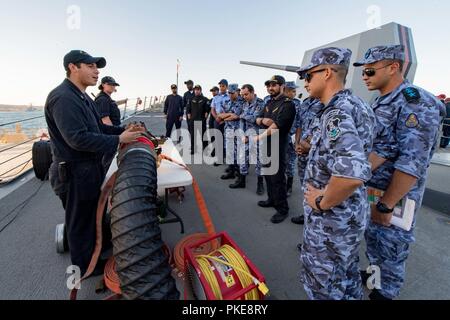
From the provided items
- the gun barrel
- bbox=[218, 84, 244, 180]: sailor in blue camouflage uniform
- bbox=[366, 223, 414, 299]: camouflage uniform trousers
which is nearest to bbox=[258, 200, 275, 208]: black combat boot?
bbox=[218, 84, 244, 180]: sailor in blue camouflage uniform

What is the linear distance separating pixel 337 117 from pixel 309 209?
2.17 ft

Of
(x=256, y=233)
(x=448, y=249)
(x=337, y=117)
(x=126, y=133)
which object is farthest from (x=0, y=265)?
(x=448, y=249)

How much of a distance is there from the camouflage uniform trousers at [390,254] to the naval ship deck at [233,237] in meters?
0.34

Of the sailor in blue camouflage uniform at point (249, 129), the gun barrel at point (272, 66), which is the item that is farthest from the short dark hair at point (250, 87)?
the gun barrel at point (272, 66)

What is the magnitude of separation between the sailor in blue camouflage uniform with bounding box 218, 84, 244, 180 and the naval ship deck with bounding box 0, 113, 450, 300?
83 cm

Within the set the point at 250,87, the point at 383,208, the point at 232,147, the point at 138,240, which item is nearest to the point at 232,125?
the point at 232,147

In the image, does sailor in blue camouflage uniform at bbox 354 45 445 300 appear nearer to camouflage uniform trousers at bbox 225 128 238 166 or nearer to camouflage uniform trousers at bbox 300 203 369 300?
camouflage uniform trousers at bbox 300 203 369 300

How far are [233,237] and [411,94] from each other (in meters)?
2.31

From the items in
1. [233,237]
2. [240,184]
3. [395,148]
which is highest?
[395,148]

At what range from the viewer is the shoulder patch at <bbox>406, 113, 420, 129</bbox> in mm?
1567

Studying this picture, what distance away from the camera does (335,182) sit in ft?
3.96

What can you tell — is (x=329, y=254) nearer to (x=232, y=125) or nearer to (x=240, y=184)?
(x=240, y=184)

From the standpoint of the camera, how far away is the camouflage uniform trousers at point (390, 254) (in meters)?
1.76
